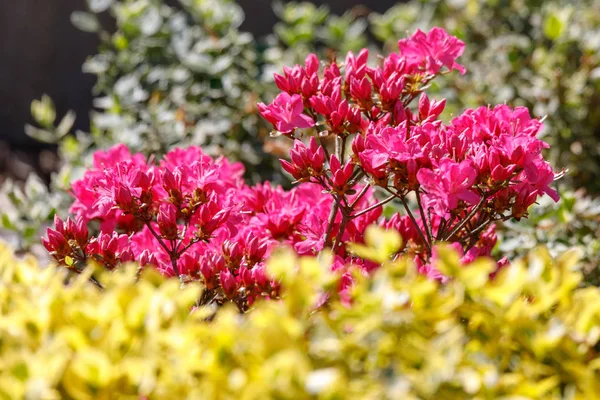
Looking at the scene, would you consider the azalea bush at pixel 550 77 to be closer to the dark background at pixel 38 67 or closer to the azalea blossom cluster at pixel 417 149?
the azalea blossom cluster at pixel 417 149

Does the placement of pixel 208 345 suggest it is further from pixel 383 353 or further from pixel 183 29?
pixel 183 29

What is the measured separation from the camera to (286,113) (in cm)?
134

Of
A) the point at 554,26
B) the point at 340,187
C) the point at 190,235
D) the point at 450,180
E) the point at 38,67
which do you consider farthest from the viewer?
the point at 38,67

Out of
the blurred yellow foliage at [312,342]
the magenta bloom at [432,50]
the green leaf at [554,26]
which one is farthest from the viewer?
the green leaf at [554,26]

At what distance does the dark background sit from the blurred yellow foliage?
2983 mm

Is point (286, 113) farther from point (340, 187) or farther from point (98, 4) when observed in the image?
point (98, 4)

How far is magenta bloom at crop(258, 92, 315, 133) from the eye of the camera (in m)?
1.34

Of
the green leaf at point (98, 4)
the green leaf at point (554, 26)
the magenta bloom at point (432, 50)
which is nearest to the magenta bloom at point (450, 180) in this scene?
the magenta bloom at point (432, 50)

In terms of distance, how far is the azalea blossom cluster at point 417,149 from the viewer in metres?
1.21

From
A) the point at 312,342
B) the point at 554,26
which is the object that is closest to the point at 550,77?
the point at 554,26

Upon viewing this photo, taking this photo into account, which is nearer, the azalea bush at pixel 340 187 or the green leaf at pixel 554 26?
the azalea bush at pixel 340 187

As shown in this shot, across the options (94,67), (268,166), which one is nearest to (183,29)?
(94,67)

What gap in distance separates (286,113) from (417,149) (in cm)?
26

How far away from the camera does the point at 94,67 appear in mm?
2648
